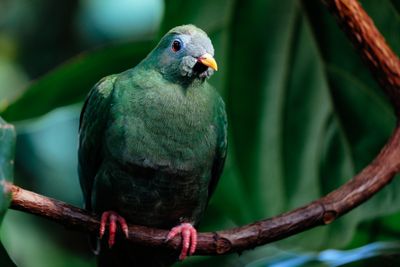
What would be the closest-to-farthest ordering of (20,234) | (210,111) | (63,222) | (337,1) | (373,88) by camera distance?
(63,222), (337,1), (210,111), (373,88), (20,234)

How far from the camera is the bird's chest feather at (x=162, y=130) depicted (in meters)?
2.95

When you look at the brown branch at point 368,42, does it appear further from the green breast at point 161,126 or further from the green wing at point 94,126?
the green wing at point 94,126

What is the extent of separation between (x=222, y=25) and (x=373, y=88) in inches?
30.0

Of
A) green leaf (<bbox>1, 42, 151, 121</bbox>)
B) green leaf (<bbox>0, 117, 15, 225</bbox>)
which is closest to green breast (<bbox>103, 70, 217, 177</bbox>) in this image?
green leaf (<bbox>1, 42, 151, 121</bbox>)

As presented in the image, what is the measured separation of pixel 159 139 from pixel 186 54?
0.34 metres

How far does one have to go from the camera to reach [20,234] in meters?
4.97

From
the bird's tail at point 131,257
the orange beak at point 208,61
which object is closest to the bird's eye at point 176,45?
the orange beak at point 208,61

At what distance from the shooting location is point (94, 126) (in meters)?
3.12

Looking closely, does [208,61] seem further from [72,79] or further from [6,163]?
[6,163]

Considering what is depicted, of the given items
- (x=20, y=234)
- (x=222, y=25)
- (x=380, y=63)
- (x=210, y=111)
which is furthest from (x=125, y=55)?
(x=20, y=234)

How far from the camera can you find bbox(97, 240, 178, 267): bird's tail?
3.31 meters

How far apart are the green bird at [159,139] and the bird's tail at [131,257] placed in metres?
0.18

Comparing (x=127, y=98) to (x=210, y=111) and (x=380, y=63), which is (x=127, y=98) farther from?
(x=380, y=63)

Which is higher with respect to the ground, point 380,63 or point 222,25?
point 222,25
